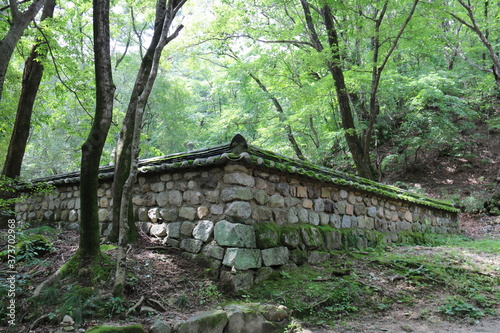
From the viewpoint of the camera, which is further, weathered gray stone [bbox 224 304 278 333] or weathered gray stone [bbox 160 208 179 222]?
weathered gray stone [bbox 160 208 179 222]

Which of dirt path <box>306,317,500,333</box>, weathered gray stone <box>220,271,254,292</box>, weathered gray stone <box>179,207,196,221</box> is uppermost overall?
weathered gray stone <box>179,207,196,221</box>

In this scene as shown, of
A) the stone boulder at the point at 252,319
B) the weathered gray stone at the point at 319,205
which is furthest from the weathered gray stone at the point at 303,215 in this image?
the stone boulder at the point at 252,319

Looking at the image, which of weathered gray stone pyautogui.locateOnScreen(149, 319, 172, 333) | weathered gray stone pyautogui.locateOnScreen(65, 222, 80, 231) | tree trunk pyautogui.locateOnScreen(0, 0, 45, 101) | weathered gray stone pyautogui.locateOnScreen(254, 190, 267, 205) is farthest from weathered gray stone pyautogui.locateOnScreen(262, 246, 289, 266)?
weathered gray stone pyautogui.locateOnScreen(65, 222, 80, 231)

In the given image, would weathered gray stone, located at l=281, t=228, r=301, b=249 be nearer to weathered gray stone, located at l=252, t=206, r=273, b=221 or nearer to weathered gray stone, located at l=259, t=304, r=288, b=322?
weathered gray stone, located at l=252, t=206, r=273, b=221

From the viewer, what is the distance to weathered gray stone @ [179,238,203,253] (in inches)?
161

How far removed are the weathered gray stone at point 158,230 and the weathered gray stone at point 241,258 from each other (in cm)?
120

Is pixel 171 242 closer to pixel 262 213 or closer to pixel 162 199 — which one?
pixel 162 199

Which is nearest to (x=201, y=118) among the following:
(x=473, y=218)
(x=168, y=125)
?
(x=168, y=125)

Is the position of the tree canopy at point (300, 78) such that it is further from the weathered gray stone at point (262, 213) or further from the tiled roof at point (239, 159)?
the weathered gray stone at point (262, 213)

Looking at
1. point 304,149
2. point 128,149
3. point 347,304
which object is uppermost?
point 304,149

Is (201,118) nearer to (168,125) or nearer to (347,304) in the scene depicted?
(168,125)

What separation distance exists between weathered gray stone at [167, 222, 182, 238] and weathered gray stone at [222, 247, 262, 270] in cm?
92

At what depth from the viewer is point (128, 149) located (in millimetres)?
4574

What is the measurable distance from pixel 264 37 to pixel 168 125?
6758mm
